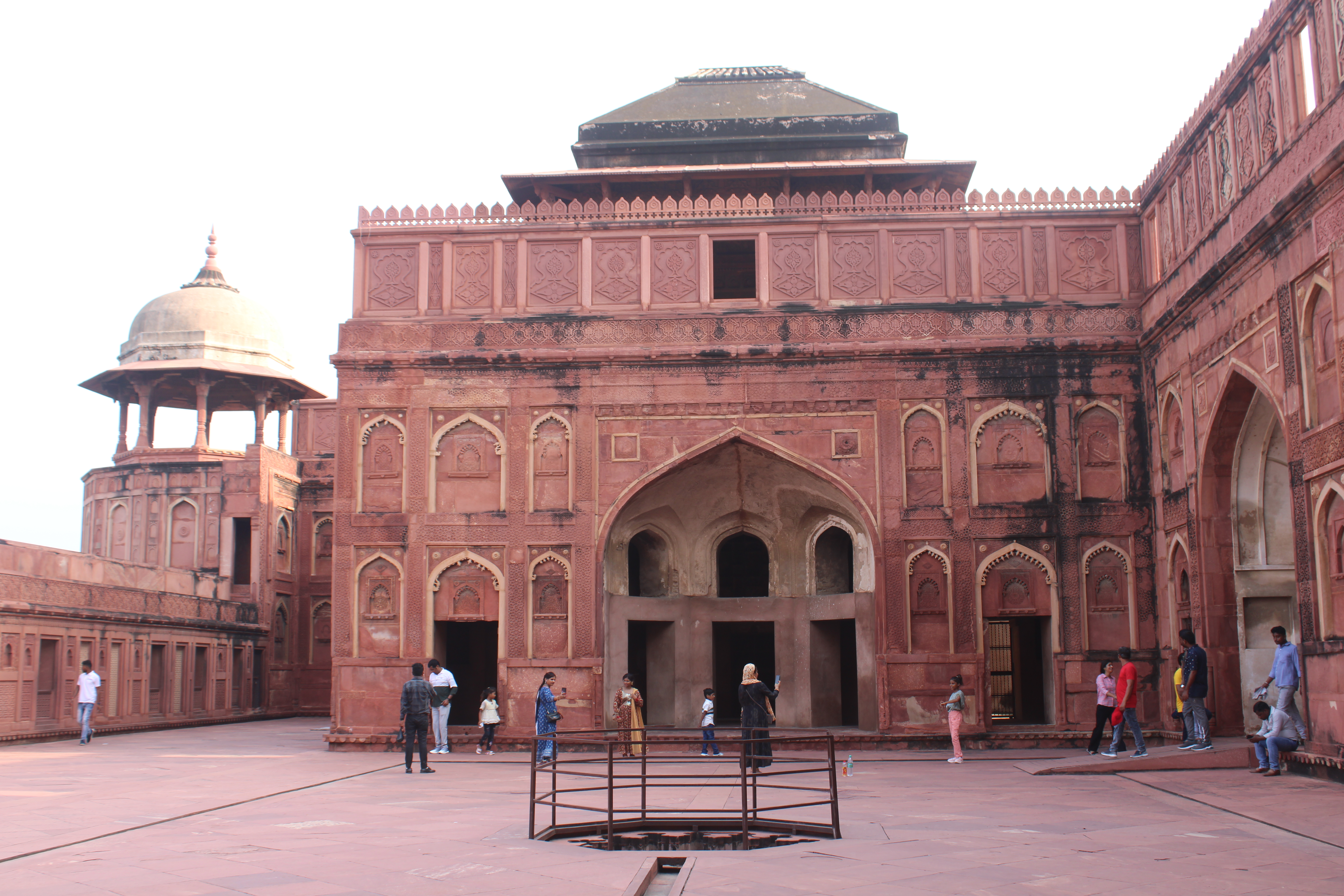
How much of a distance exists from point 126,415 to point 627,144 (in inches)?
583

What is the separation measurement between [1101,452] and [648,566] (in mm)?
6502

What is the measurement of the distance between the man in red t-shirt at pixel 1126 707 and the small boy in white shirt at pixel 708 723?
14.1 feet

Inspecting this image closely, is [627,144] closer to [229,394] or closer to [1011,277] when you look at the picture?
[1011,277]

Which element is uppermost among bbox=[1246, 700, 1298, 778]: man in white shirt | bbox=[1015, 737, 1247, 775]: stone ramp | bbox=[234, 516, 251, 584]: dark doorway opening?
bbox=[234, 516, 251, 584]: dark doorway opening

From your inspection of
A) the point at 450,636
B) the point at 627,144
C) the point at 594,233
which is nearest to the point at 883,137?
the point at 627,144

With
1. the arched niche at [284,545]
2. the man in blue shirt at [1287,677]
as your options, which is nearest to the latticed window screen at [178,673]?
the arched niche at [284,545]

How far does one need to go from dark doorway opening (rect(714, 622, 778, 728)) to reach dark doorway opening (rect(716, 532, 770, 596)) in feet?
2.14

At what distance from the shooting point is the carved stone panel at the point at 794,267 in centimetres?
1667

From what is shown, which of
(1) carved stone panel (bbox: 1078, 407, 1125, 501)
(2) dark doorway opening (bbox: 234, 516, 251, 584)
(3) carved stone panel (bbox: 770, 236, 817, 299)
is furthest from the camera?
(2) dark doorway opening (bbox: 234, 516, 251, 584)

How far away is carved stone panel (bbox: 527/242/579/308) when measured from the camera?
16.8 m

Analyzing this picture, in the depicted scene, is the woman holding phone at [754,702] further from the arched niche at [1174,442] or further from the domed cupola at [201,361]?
the domed cupola at [201,361]

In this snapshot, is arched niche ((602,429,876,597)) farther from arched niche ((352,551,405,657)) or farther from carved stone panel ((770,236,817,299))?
arched niche ((352,551,405,657))

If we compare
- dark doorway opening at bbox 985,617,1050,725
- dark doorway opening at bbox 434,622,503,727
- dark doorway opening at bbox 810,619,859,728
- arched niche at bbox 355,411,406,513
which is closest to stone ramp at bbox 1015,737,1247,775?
dark doorway opening at bbox 985,617,1050,725

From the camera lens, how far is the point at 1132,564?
15.7 meters
